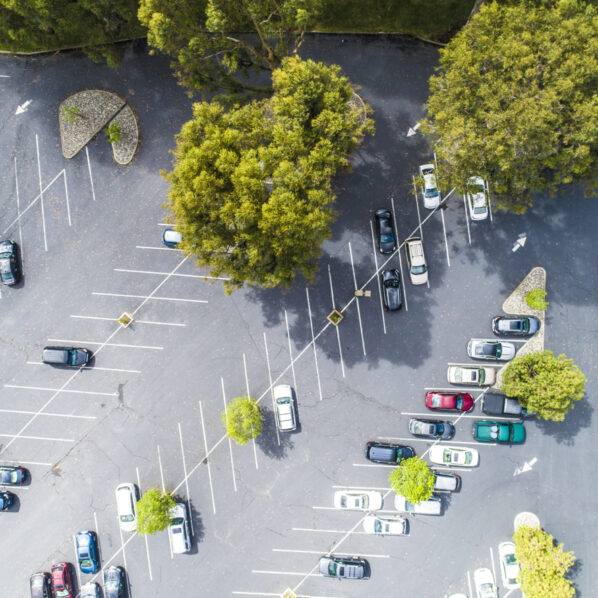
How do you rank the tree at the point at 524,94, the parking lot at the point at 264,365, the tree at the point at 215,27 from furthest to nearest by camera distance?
1. the parking lot at the point at 264,365
2. the tree at the point at 215,27
3. the tree at the point at 524,94

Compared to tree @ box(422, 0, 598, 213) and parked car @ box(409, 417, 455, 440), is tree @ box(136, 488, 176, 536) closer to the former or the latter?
parked car @ box(409, 417, 455, 440)

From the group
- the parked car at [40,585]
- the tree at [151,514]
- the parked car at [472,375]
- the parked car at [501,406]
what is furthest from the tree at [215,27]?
the parked car at [40,585]

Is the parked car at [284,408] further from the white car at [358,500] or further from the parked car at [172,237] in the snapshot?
the parked car at [172,237]

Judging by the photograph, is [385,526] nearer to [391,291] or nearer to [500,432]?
[500,432]

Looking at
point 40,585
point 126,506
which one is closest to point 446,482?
point 126,506

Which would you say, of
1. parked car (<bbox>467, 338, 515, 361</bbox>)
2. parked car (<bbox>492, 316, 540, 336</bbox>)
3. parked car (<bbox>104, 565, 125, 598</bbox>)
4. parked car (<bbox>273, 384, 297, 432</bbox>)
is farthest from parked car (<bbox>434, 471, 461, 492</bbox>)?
parked car (<bbox>104, 565, 125, 598</bbox>)
